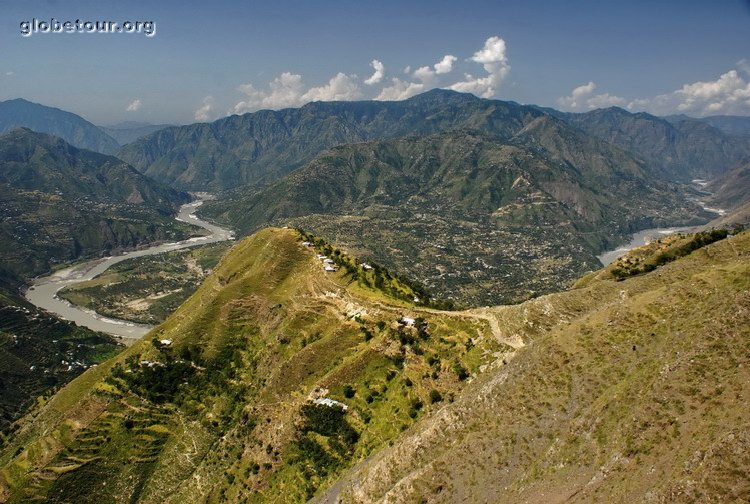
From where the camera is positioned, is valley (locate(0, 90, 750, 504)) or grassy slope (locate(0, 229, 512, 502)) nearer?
valley (locate(0, 90, 750, 504))

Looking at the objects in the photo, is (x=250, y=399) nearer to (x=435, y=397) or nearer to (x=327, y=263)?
(x=327, y=263)

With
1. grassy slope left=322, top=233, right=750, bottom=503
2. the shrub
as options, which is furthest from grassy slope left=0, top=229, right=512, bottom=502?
grassy slope left=322, top=233, right=750, bottom=503

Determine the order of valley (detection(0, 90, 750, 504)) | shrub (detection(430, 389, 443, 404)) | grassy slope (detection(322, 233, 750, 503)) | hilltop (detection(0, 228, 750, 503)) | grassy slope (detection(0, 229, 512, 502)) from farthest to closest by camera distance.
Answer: grassy slope (detection(0, 229, 512, 502))
shrub (detection(430, 389, 443, 404))
valley (detection(0, 90, 750, 504))
hilltop (detection(0, 228, 750, 503))
grassy slope (detection(322, 233, 750, 503))

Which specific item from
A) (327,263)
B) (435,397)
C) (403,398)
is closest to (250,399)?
(403,398)

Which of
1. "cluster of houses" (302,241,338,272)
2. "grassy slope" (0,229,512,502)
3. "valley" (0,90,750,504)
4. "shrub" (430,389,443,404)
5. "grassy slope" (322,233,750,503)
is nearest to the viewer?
"grassy slope" (322,233,750,503)

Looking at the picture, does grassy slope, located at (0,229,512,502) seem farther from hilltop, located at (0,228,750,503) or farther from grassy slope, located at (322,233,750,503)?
grassy slope, located at (322,233,750,503)

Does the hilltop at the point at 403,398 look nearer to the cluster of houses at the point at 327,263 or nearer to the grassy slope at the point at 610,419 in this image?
the grassy slope at the point at 610,419

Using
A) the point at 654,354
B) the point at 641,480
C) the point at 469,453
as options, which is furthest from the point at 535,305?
the point at 641,480
